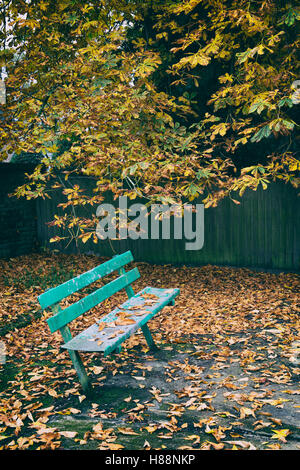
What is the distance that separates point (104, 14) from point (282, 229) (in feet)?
16.4

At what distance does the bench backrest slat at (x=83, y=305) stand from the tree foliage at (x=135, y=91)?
119 cm

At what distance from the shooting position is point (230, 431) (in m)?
2.85

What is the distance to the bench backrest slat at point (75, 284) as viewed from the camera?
10.7ft

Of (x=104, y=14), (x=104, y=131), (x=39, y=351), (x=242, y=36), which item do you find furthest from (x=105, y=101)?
(x=39, y=351)

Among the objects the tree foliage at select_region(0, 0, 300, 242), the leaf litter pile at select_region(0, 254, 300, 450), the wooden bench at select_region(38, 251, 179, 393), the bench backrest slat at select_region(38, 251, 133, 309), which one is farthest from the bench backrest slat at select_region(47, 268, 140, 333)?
the tree foliage at select_region(0, 0, 300, 242)

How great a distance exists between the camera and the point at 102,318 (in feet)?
13.1

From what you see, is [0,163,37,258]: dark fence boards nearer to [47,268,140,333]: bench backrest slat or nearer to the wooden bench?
the wooden bench

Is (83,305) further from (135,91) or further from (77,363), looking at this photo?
(135,91)

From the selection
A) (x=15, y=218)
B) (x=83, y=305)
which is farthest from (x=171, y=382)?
(x=15, y=218)

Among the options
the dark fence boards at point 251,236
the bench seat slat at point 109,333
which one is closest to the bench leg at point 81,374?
the bench seat slat at point 109,333

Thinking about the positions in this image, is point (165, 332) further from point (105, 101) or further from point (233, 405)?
point (105, 101)

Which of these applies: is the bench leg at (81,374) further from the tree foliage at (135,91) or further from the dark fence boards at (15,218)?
the dark fence boards at (15,218)

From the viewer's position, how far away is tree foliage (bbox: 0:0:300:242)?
5520 mm

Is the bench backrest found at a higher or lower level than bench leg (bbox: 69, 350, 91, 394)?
higher
